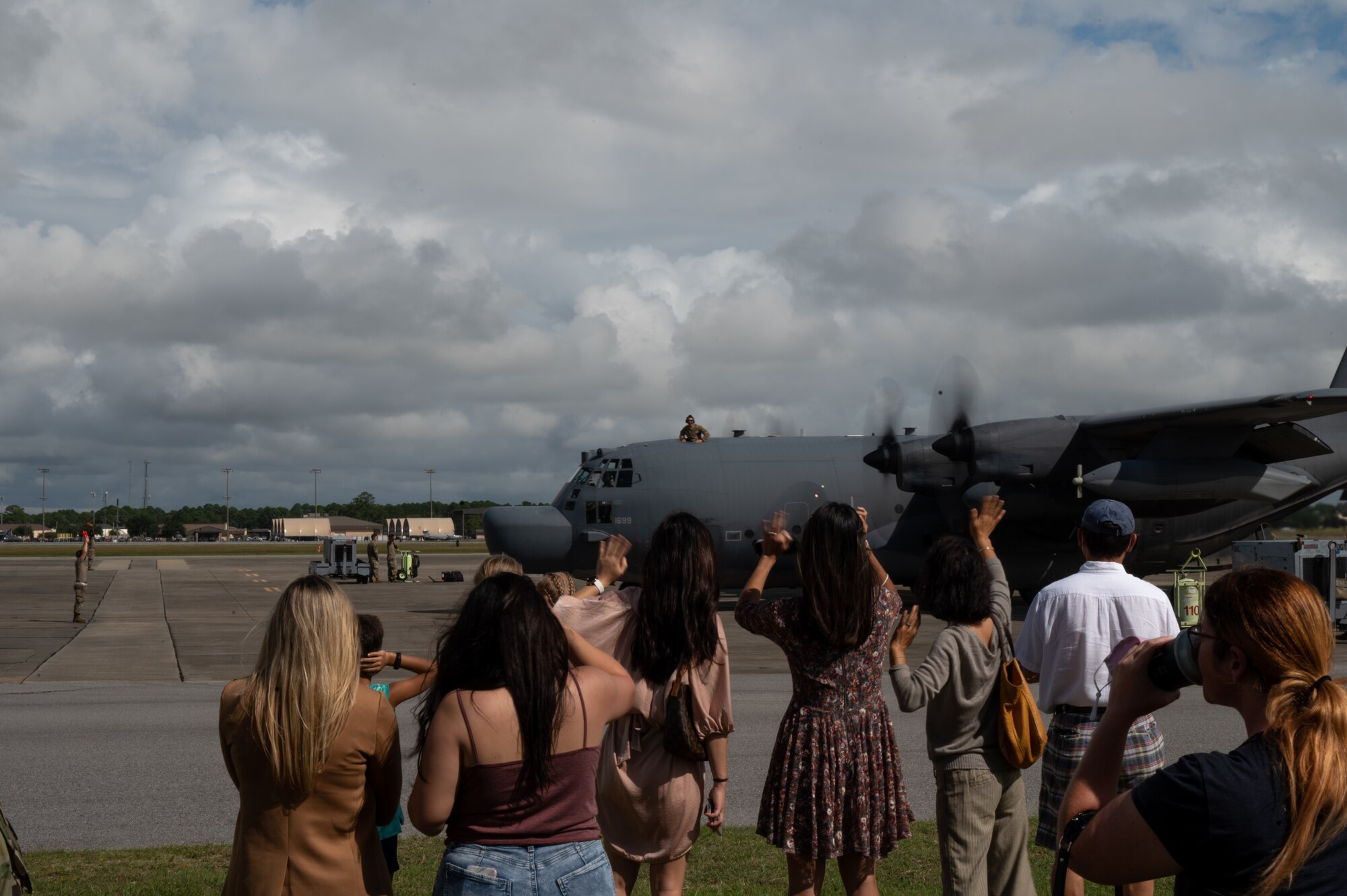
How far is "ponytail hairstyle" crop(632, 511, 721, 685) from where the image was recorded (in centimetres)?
480

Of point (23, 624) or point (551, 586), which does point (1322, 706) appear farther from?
point (23, 624)

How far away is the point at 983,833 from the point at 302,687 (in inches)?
122

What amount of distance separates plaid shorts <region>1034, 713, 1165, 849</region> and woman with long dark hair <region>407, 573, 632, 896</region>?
2.39 meters

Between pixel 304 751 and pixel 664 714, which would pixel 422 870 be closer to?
pixel 664 714

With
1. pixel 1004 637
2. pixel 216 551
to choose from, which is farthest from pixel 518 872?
pixel 216 551

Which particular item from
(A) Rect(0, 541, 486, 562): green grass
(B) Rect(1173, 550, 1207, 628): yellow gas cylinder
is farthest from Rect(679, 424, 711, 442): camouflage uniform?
(A) Rect(0, 541, 486, 562): green grass

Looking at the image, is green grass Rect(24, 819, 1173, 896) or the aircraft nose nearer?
green grass Rect(24, 819, 1173, 896)

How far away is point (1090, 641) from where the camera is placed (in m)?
5.04

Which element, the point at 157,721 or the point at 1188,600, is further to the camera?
the point at 1188,600

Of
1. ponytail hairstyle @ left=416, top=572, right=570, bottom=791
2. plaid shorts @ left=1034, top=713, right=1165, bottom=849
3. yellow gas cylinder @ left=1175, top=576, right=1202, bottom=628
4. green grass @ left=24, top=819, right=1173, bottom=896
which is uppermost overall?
ponytail hairstyle @ left=416, top=572, right=570, bottom=791

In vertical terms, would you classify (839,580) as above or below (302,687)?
above

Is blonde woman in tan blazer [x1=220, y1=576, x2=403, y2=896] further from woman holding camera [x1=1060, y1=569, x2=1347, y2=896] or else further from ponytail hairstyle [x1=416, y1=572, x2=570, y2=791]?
woman holding camera [x1=1060, y1=569, x2=1347, y2=896]

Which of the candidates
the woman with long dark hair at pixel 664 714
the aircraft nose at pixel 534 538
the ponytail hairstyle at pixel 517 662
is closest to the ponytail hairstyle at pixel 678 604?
the woman with long dark hair at pixel 664 714

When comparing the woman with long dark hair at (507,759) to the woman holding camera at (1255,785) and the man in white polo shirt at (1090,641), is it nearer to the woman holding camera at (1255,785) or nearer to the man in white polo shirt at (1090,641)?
the woman holding camera at (1255,785)
